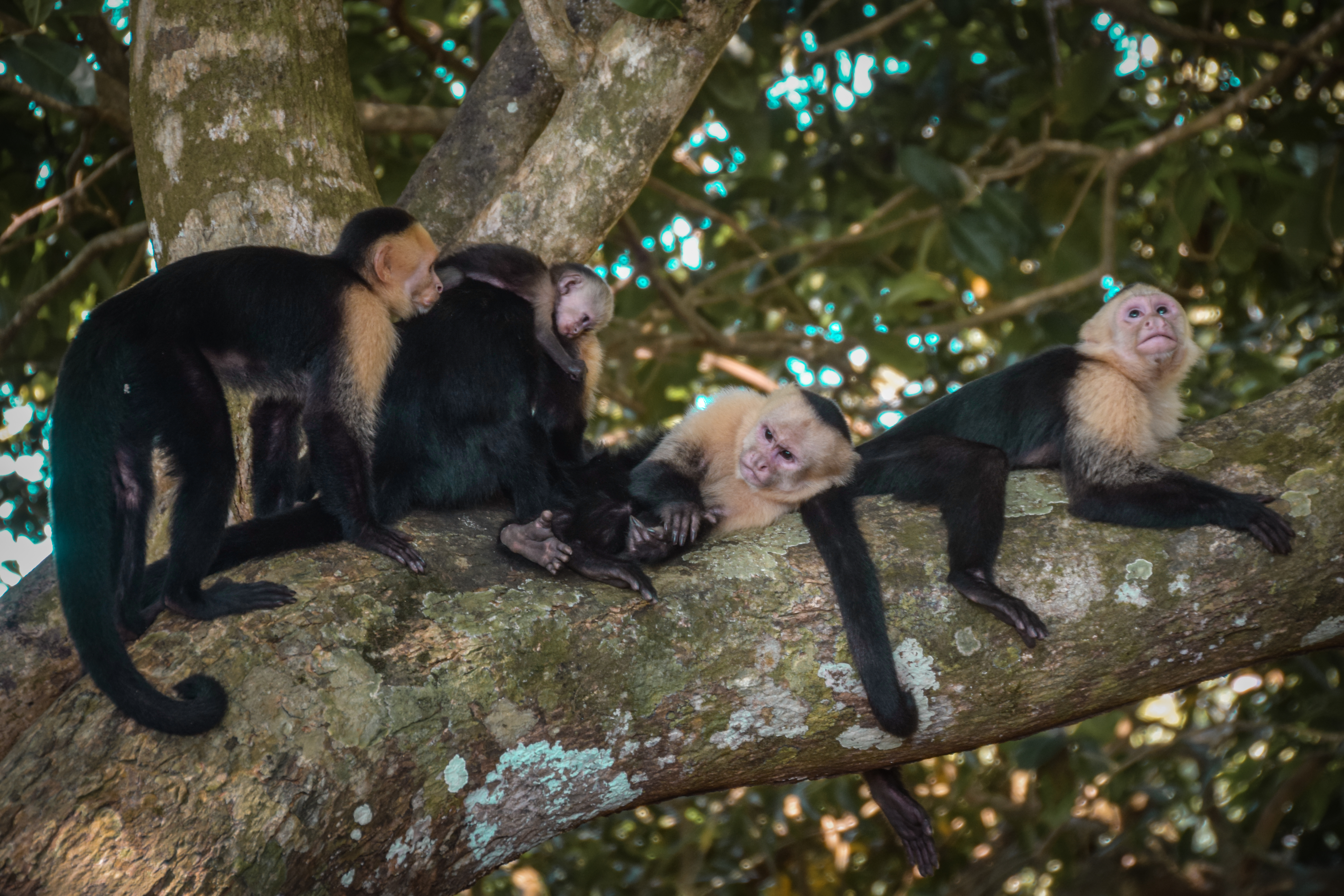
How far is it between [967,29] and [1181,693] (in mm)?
3461

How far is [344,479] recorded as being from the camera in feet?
7.54

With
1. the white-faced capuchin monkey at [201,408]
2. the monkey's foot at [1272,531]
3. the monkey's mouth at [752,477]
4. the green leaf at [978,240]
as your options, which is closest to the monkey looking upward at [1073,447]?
the monkey's foot at [1272,531]

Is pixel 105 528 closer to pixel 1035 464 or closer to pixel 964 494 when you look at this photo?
pixel 964 494

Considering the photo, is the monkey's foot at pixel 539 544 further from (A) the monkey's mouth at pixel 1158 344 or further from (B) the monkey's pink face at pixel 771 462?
(A) the monkey's mouth at pixel 1158 344

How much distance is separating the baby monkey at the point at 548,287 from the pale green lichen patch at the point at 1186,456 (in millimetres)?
A: 1461

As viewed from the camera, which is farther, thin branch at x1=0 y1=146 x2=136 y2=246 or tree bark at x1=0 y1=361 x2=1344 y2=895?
thin branch at x1=0 y1=146 x2=136 y2=246

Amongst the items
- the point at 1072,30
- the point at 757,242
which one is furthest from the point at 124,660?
the point at 1072,30

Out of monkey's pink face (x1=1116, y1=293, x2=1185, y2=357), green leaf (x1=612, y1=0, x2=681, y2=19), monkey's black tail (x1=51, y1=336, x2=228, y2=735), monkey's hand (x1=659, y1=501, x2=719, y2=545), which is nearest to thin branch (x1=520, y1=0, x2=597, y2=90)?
green leaf (x1=612, y1=0, x2=681, y2=19)

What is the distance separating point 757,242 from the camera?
475 cm

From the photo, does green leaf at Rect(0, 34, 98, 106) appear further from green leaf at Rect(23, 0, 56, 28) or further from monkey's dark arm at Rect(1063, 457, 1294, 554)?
monkey's dark arm at Rect(1063, 457, 1294, 554)

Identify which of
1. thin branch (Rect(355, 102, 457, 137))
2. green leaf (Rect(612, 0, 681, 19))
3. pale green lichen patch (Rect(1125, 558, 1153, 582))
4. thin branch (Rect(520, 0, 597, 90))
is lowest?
pale green lichen patch (Rect(1125, 558, 1153, 582))

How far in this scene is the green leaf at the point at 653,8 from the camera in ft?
7.95

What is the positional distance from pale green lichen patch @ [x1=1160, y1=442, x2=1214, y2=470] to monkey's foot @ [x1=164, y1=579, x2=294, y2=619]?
1889mm

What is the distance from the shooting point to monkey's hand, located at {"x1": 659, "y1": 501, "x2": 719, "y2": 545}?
2.38 m
